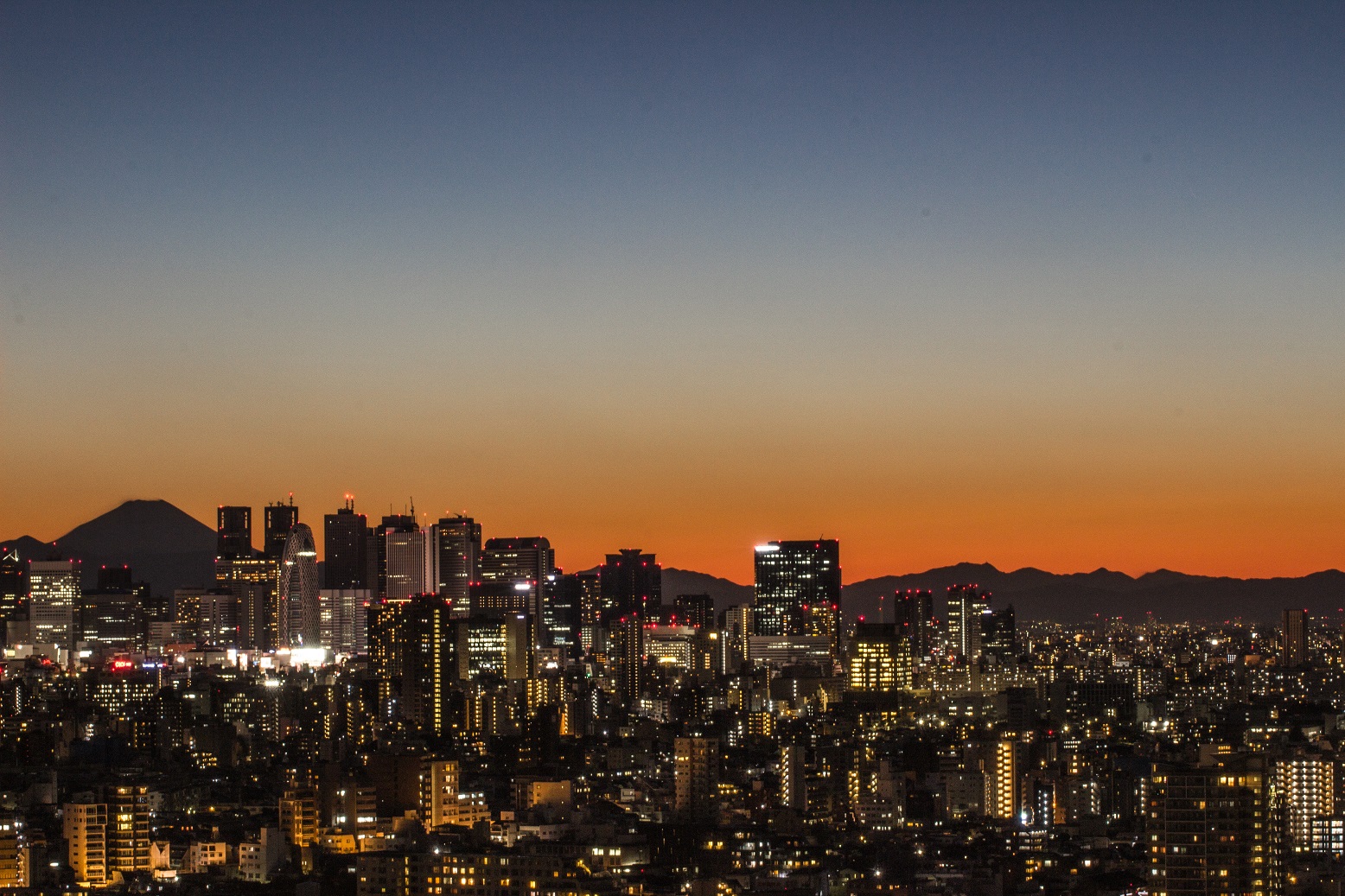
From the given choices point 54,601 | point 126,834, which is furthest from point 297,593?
point 126,834

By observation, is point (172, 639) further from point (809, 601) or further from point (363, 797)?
point (363, 797)

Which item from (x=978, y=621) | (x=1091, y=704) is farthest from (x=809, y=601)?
(x=1091, y=704)

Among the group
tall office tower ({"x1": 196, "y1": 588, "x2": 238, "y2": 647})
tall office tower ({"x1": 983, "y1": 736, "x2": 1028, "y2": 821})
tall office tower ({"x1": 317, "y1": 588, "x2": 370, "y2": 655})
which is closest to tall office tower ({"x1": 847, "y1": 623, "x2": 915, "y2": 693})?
tall office tower ({"x1": 317, "y1": 588, "x2": 370, "y2": 655})

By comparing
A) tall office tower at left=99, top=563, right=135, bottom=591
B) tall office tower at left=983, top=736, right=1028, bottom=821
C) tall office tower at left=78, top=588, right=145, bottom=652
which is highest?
tall office tower at left=99, top=563, right=135, bottom=591

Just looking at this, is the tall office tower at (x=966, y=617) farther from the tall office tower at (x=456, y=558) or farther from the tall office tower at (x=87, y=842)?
the tall office tower at (x=87, y=842)

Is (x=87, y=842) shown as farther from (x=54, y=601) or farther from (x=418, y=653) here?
(x=54, y=601)

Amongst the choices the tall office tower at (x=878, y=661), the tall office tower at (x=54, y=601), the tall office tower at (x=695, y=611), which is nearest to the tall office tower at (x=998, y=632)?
the tall office tower at (x=695, y=611)

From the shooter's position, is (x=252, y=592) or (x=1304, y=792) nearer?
(x=1304, y=792)

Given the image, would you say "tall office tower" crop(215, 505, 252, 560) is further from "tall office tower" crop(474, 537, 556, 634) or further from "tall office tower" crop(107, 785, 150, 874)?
"tall office tower" crop(107, 785, 150, 874)
